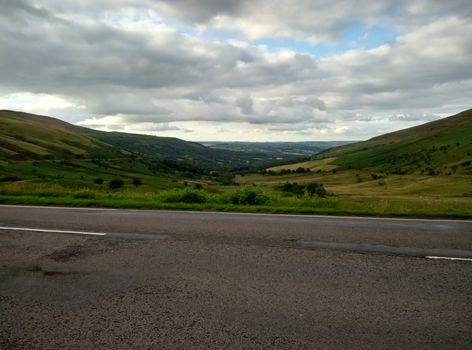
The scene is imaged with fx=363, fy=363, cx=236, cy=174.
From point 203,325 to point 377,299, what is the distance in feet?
9.02

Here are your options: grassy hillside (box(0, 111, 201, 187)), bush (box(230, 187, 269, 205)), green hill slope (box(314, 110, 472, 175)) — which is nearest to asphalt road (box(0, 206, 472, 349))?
bush (box(230, 187, 269, 205))

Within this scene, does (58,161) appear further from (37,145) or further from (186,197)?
(186,197)

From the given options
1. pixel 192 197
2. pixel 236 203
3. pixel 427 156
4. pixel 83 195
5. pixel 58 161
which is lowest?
pixel 236 203

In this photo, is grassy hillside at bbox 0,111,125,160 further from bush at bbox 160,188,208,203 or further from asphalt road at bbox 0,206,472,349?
asphalt road at bbox 0,206,472,349

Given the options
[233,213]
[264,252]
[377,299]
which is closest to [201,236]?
[264,252]

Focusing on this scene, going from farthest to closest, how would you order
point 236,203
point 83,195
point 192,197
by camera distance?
point 83,195 → point 192,197 → point 236,203

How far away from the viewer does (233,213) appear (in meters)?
13.7

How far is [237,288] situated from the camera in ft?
20.1

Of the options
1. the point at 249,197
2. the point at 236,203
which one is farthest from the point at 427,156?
the point at 236,203

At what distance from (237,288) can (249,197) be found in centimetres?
1049

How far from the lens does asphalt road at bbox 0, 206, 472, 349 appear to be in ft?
15.4

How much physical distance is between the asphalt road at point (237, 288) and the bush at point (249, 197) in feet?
18.9

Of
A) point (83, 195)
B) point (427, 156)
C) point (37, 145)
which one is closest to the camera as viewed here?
point (83, 195)

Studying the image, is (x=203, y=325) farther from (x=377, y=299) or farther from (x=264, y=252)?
(x=264, y=252)
